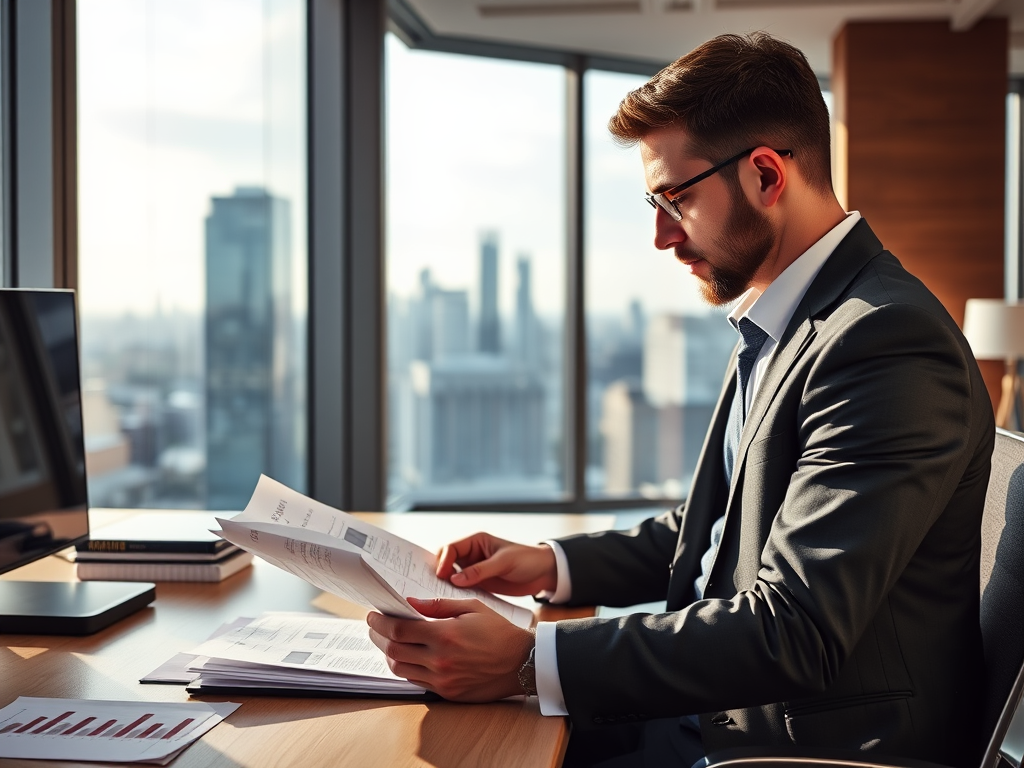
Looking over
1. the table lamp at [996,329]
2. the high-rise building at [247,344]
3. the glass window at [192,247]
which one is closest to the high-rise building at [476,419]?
the glass window at [192,247]

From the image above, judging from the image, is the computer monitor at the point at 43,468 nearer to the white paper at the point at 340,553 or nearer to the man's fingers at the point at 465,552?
the white paper at the point at 340,553

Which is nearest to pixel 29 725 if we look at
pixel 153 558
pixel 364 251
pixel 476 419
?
pixel 153 558

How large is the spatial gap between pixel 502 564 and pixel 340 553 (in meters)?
0.48

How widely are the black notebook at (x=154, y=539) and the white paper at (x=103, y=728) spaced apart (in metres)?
0.49

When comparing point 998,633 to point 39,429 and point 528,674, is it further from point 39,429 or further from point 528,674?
point 39,429

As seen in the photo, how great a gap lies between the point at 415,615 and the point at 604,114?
196 inches

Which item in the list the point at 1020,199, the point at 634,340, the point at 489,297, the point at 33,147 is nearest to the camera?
the point at 33,147

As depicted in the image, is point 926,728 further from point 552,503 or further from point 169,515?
point 552,503

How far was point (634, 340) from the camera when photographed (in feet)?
18.9

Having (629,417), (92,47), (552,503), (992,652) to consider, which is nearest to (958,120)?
(629,417)

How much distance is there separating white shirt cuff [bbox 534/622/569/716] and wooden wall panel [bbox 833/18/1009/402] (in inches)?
186

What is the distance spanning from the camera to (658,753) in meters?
1.35

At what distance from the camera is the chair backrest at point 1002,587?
3.65 feet

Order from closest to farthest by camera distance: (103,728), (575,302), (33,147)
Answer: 1. (103,728)
2. (33,147)
3. (575,302)
